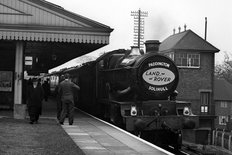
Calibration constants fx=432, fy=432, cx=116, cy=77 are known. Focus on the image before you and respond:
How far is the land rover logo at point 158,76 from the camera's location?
13375 millimetres

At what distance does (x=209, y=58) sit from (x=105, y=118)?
30868 millimetres

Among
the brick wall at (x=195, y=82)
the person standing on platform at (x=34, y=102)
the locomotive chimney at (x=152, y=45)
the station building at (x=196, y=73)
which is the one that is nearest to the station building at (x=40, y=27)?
the person standing on platform at (x=34, y=102)

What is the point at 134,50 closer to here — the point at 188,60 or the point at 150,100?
the point at 150,100

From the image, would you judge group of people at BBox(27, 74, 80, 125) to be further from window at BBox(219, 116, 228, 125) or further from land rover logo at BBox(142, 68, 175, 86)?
window at BBox(219, 116, 228, 125)

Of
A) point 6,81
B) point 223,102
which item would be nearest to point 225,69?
point 223,102

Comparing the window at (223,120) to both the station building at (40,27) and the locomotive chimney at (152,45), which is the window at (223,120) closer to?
the station building at (40,27)

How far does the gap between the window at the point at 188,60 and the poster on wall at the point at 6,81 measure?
27603 mm

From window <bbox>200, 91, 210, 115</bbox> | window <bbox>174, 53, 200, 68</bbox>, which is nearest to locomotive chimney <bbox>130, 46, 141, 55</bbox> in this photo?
window <bbox>174, 53, 200, 68</bbox>

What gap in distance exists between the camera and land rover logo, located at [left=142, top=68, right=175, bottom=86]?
13.4 m

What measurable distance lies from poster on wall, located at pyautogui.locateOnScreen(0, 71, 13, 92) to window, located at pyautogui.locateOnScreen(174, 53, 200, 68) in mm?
27603

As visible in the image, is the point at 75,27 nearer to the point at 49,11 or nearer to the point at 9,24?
the point at 49,11

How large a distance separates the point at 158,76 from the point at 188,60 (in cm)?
3258

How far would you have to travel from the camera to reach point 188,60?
45.4 metres

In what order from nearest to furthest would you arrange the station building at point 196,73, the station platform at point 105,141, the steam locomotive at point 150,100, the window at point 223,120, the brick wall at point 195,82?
the station platform at point 105,141 → the steam locomotive at point 150,100 → the brick wall at point 195,82 → the station building at point 196,73 → the window at point 223,120
